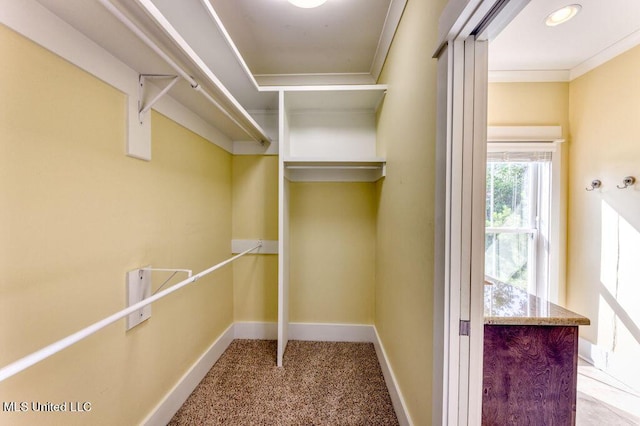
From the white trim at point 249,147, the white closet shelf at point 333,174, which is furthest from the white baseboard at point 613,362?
the white trim at point 249,147

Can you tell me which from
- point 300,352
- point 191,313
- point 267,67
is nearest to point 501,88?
point 267,67

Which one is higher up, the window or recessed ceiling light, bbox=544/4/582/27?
recessed ceiling light, bbox=544/4/582/27

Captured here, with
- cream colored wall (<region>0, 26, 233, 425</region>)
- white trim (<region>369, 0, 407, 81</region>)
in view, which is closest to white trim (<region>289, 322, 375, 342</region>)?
cream colored wall (<region>0, 26, 233, 425</region>)

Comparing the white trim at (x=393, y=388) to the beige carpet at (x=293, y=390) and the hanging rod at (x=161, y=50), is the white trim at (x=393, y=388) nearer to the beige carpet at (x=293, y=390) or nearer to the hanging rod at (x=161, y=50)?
the beige carpet at (x=293, y=390)

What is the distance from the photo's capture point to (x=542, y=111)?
2.12 metres

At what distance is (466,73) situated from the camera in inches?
31.8

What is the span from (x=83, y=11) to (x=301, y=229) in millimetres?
1811

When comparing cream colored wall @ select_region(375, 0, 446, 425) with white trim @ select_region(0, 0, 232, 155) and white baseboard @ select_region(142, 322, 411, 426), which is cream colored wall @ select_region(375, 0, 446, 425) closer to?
white baseboard @ select_region(142, 322, 411, 426)

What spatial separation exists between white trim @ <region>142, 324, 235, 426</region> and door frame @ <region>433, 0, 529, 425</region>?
4.51 feet

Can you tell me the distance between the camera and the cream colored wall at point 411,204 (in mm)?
979

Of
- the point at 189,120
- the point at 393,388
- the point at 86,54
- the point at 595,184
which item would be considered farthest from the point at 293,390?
the point at 595,184

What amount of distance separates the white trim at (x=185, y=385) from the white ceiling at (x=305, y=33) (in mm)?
2286

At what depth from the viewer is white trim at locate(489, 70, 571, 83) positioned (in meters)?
2.07

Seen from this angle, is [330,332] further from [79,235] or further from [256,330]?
[79,235]
